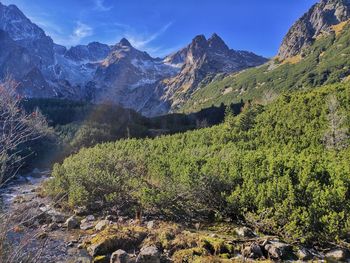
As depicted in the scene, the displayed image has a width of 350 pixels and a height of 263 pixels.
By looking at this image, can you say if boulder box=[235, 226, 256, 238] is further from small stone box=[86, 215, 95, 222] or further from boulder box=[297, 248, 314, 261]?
small stone box=[86, 215, 95, 222]

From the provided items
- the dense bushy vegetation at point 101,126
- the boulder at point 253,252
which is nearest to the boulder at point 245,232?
the boulder at point 253,252

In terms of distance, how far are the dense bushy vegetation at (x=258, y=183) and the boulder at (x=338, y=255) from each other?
1.93 ft

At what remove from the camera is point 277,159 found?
25.0 meters

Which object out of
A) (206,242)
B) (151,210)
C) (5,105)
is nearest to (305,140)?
(151,210)

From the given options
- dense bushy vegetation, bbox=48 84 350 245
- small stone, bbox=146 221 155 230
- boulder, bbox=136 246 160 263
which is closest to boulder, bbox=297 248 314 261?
dense bushy vegetation, bbox=48 84 350 245

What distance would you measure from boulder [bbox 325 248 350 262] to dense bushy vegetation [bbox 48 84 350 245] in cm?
59

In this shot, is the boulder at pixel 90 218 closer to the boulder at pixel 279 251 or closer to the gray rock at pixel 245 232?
the gray rock at pixel 245 232

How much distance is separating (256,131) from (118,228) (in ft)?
92.8

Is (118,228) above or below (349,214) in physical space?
below

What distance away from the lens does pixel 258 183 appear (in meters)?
23.9

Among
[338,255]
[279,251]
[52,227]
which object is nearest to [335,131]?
[338,255]

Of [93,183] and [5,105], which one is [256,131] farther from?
[5,105]

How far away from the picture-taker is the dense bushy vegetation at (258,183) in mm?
19484

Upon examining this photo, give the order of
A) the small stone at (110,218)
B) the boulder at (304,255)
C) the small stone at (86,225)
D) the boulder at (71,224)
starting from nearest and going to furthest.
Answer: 1. the boulder at (304,255)
2. the small stone at (86,225)
3. the boulder at (71,224)
4. the small stone at (110,218)
